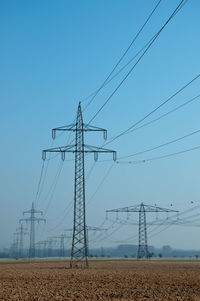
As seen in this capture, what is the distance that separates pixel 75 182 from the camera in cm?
4519

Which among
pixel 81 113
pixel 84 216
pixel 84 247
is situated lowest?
pixel 84 247

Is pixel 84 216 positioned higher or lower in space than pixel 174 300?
higher

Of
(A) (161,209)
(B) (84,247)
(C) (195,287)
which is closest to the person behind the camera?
(C) (195,287)

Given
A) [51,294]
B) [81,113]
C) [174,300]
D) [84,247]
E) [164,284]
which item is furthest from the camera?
[81,113]

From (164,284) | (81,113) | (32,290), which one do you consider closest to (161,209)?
(81,113)

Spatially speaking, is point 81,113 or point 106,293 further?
point 81,113

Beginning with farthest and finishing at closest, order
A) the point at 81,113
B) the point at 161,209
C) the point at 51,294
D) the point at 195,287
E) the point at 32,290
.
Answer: the point at 161,209, the point at 81,113, the point at 195,287, the point at 32,290, the point at 51,294

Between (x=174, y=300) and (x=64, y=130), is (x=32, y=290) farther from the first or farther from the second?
(x=64, y=130)

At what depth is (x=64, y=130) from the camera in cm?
4431

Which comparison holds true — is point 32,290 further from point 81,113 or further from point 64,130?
point 81,113

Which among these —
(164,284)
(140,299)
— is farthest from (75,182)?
(140,299)

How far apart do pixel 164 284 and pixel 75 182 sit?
19.0 m

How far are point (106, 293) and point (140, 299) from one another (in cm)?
278

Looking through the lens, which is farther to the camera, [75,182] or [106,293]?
[75,182]
